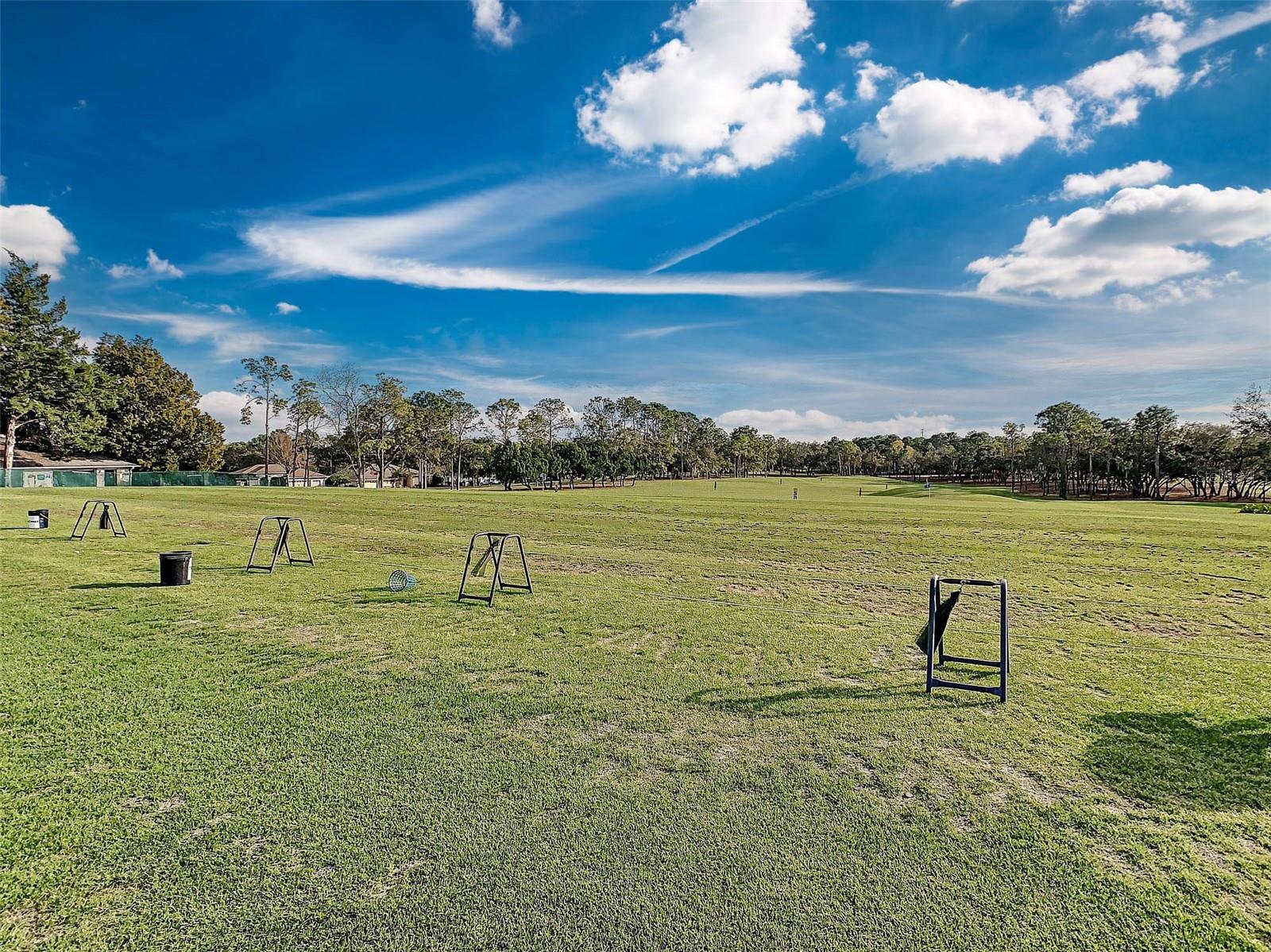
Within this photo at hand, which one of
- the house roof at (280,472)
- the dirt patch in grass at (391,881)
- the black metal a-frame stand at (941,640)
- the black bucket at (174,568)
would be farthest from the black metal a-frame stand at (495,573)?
the house roof at (280,472)

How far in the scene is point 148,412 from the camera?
234ft

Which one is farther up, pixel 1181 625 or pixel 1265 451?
pixel 1265 451

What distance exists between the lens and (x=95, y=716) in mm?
5664

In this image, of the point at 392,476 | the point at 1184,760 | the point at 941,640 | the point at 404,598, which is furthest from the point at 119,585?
the point at 392,476

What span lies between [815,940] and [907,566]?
47.1 ft

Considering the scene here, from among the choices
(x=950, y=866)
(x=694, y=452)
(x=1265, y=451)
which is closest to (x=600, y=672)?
(x=950, y=866)

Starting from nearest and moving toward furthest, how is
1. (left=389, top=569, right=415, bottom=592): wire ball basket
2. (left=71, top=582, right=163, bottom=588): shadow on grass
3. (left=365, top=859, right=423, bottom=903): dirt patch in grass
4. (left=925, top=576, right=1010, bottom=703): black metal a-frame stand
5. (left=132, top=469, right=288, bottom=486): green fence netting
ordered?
1. (left=365, top=859, right=423, bottom=903): dirt patch in grass
2. (left=925, top=576, right=1010, bottom=703): black metal a-frame stand
3. (left=71, top=582, right=163, bottom=588): shadow on grass
4. (left=389, top=569, right=415, bottom=592): wire ball basket
5. (left=132, top=469, right=288, bottom=486): green fence netting

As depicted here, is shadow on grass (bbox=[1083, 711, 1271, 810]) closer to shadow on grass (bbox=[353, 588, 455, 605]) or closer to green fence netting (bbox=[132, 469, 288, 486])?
shadow on grass (bbox=[353, 588, 455, 605])

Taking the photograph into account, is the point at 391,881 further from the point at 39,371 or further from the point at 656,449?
the point at 656,449

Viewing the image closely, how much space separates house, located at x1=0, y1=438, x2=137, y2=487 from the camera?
54.0 m

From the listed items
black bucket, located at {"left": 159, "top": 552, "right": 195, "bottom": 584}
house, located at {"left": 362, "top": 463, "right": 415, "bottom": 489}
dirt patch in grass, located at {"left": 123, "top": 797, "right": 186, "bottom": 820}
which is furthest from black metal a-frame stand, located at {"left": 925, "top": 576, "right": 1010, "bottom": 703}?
house, located at {"left": 362, "top": 463, "right": 415, "bottom": 489}

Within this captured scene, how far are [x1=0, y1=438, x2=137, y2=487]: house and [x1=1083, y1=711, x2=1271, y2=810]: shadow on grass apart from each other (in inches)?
2949

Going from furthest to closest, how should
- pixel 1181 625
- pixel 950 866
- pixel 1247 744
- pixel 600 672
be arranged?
1. pixel 1181 625
2. pixel 600 672
3. pixel 1247 744
4. pixel 950 866

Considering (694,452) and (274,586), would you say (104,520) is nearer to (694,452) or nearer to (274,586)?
(274,586)
